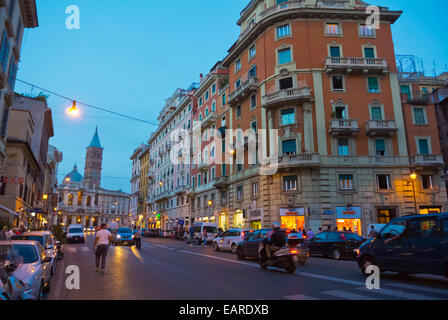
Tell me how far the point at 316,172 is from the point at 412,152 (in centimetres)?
945

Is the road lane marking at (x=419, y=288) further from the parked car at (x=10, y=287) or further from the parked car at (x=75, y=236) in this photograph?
the parked car at (x=75, y=236)

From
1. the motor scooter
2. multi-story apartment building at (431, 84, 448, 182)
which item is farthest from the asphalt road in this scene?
multi-story apartment building at (431, 84, 448, 182)

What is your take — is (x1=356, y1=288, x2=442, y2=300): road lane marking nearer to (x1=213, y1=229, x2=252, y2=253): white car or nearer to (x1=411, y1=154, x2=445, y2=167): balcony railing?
(x1=213, y1=229, x2=252, y2=253): white car

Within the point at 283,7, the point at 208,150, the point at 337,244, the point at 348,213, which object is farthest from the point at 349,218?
the point at 208,150

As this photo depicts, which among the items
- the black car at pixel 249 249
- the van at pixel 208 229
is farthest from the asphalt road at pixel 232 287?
the van at pixel 208 229

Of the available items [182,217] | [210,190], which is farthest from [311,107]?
[182,217]

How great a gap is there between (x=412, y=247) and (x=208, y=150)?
36712 millimetres

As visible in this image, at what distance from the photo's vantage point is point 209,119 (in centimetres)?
4366

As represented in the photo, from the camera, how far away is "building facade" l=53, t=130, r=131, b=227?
131 meters

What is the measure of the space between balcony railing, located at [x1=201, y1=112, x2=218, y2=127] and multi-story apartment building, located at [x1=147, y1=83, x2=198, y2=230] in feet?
25.9

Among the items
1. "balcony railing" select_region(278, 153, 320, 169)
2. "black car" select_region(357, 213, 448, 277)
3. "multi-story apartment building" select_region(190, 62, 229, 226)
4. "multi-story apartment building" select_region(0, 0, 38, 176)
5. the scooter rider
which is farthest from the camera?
"multi-story apartment building" select_region(190, 62, 229, 226)

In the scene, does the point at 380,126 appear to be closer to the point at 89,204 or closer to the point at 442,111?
the point at 442,111
